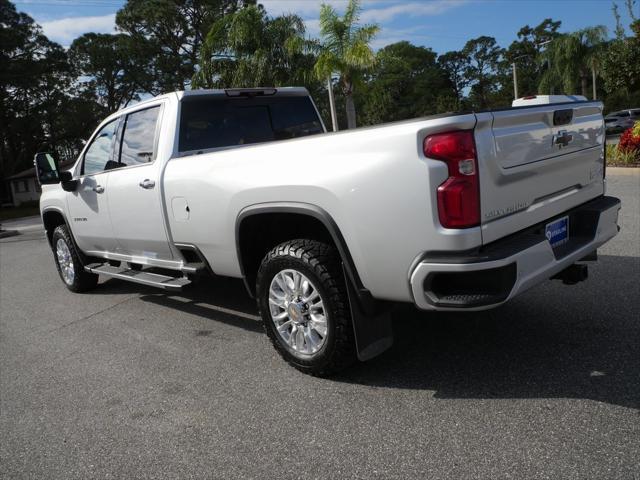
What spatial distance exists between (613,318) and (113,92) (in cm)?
4991

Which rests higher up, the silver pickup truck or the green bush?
the silver pickup truck

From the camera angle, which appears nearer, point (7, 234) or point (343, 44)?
point (7, 234)

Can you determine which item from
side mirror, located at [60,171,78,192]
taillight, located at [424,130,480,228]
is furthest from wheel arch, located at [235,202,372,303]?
side mirror, located at [60,171,78,192]

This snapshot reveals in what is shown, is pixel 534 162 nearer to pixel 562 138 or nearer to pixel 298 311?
pixel 562 138

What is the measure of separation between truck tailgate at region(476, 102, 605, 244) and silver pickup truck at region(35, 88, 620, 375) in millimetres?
11

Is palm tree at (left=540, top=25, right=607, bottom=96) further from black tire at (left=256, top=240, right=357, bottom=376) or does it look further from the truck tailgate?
black tire at (left=256, top=240, right=357, bottom=376)

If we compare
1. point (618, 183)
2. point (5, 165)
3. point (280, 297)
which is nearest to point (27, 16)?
point (5, 165)

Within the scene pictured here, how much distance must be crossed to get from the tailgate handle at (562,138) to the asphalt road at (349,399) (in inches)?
52.0

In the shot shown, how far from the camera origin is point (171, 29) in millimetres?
43406

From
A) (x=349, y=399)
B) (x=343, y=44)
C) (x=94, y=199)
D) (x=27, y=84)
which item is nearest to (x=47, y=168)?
(x=94, y=199)

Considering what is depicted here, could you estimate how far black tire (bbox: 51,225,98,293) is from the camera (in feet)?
20.7

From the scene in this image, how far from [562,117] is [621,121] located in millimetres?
36559

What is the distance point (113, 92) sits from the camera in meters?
47.9

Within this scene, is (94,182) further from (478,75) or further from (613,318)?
(478,75)
